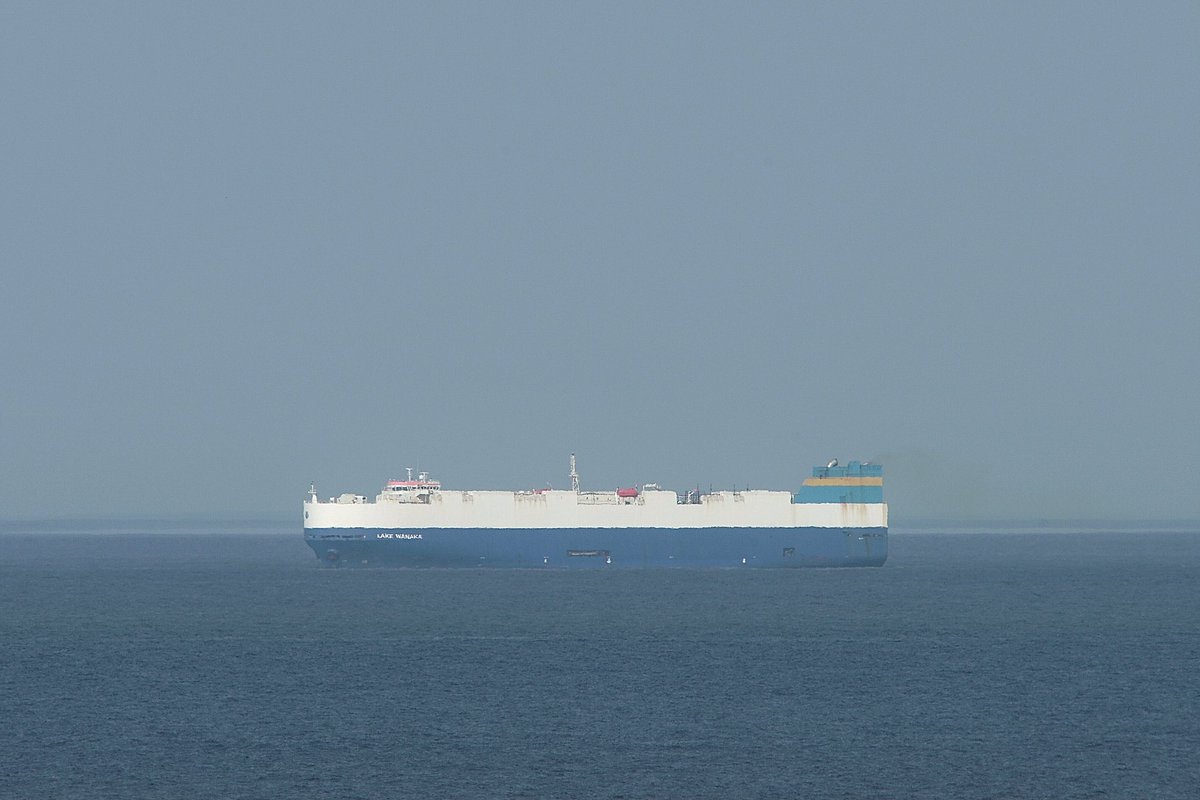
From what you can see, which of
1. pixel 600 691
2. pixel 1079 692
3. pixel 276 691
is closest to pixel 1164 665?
pixel 1079 692

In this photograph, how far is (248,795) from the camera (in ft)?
114

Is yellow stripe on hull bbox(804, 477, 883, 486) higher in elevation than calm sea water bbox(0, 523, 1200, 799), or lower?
higher

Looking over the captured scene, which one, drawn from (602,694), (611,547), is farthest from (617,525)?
(602,694)

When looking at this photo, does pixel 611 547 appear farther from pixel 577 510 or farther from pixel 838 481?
pixel 838 481

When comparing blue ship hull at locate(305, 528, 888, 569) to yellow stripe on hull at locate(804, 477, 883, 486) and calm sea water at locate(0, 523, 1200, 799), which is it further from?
calm sea water at locate(0, 523, 1200, 799)

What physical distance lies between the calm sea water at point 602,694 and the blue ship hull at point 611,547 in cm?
794

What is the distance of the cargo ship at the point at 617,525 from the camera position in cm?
9900

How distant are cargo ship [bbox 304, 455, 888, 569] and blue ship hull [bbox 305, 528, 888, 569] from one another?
0.06 metres

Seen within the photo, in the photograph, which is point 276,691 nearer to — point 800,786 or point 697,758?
point 697,758

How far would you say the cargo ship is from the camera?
9900 centimetres

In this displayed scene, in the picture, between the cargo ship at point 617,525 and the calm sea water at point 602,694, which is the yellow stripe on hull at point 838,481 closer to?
the cargo ship at point 617,525

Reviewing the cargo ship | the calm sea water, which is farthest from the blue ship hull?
the calm sea water

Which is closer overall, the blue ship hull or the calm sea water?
the calm sea water

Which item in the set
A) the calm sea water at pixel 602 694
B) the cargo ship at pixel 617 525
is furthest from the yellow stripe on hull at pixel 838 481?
the calm sea water at pixel 602 694
